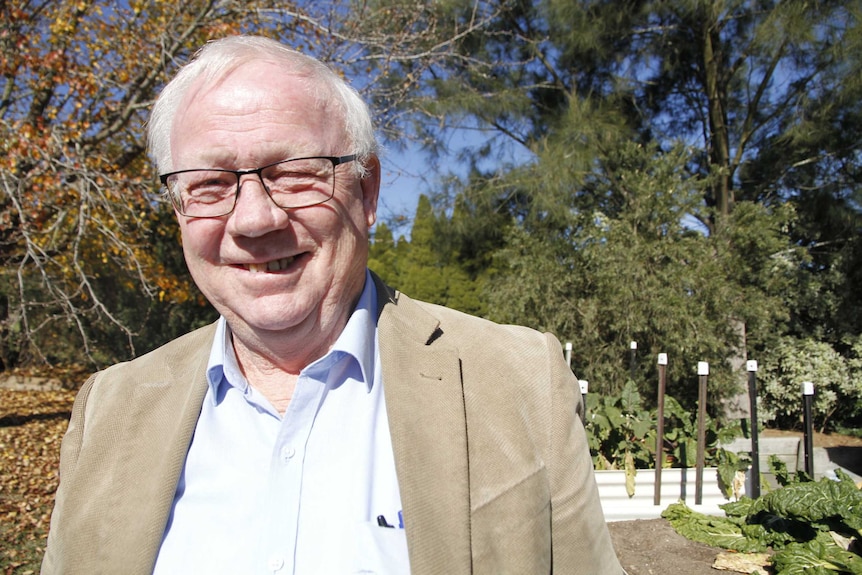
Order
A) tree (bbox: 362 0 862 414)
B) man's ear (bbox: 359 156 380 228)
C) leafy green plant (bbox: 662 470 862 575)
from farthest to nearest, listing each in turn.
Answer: tree (bbox: 362 0 862 414)
leafy green plant (bbox: 662 470 862 575)
man's ear (bbox: 359 156 380 228)

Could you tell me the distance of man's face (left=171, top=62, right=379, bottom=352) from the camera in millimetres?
1102

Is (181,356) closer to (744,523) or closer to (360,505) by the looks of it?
(360,505)

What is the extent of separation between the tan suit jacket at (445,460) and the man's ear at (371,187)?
0.19 m

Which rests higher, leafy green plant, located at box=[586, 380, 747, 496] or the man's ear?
the man's ear

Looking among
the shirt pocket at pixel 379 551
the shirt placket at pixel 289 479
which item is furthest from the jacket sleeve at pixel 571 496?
the shirt placket at pixel 289 479

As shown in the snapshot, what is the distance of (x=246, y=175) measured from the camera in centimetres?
111

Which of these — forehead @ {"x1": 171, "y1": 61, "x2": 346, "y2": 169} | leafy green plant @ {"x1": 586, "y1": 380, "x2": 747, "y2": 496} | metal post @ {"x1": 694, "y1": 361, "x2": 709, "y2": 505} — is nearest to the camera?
forehead @ {"x1": 171, "y1": 61, "x2": 346, "y2": 169}

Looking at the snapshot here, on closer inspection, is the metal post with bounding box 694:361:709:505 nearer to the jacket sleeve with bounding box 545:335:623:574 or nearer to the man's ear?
the jacket sleeve with bounding box 545:335:623:574

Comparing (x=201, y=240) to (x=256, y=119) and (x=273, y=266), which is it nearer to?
(x=273, y=266)

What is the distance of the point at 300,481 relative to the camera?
107 cm

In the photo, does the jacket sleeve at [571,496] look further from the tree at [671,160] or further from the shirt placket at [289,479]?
the tree at [671,160]

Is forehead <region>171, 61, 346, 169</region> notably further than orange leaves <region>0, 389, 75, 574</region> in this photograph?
No

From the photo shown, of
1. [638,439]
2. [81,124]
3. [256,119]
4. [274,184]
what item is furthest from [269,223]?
[81,124]

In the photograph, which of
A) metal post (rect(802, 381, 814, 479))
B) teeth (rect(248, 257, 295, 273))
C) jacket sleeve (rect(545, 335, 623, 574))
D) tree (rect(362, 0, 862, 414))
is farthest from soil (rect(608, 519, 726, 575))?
teeth (rect(248, 257, 295, 273))
